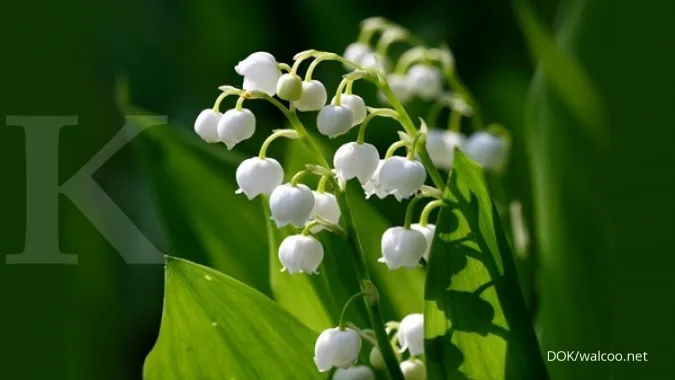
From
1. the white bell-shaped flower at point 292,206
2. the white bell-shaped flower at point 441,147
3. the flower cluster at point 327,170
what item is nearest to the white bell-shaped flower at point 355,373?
the flower cluster at point 327,170

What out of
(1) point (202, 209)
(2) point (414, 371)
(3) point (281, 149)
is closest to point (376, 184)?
(2) point (414, 371)

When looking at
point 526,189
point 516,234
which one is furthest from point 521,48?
point 516,234

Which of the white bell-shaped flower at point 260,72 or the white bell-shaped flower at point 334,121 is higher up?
the white bell-shaped flower at point 260,72

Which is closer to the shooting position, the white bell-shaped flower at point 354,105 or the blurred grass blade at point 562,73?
the white bell-shaped flower at point 354,105

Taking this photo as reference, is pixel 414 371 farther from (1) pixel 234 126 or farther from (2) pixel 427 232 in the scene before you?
(1) pixel 234 126

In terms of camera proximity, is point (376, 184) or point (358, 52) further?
point (358, 52)

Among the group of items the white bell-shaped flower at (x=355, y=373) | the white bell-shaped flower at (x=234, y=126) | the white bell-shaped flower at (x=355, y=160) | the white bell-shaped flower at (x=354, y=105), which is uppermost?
the white bell-shaped flower at (x=354, y=105)

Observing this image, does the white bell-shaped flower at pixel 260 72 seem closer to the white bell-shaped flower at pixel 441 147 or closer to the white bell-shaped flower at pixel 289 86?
the white bell-shaped flower at pixel 289 86
